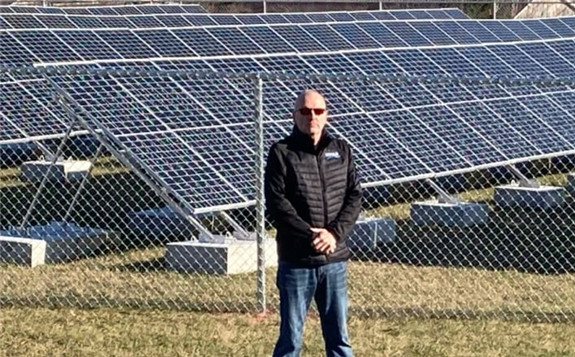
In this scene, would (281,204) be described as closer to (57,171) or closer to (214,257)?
(214,257)

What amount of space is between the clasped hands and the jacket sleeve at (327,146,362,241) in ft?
0.16

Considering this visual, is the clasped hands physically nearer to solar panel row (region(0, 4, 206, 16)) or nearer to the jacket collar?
the jacket collar

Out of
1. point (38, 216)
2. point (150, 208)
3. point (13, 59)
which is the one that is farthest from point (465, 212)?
point (13, 59)

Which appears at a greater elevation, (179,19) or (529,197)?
(179,19)

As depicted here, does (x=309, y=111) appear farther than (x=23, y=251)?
No

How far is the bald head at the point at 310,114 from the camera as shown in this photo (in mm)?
6453

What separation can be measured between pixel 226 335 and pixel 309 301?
209 cm

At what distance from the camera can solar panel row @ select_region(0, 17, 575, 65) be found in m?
16.3

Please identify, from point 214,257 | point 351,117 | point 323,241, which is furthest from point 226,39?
point 323,241

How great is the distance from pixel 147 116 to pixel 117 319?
2.99 metres

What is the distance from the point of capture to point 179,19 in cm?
2198

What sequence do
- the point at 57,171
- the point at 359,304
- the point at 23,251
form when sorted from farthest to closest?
1. the point at 57,171
2. the point at 23,251
3. the point at 359,304

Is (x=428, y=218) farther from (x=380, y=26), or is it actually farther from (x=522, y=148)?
(x=380, y=26)

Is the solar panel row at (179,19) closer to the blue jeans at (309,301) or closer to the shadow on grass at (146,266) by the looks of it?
the shadow on grass at (146,266)
